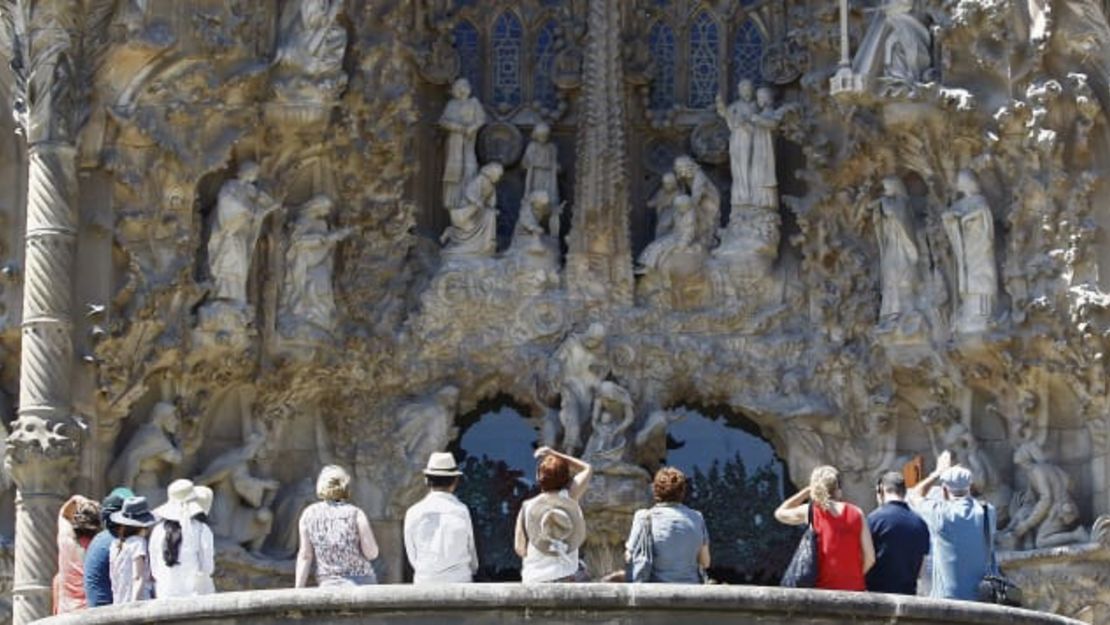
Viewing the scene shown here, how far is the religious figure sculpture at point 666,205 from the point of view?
82.1 ft

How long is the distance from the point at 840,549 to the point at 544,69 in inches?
362

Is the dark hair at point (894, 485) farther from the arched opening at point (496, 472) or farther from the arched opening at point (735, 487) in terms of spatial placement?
the arched opening at point (496, 472)

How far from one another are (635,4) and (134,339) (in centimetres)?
505

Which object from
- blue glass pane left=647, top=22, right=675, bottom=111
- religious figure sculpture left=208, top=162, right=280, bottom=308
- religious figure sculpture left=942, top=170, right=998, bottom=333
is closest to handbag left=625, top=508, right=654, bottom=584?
religious figure sculpture left=942, top=170, right=998, bottom=333

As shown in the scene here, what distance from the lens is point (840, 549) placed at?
17.2 meters

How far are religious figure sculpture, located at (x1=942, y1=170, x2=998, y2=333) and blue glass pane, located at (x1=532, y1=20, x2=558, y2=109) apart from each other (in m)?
3.60

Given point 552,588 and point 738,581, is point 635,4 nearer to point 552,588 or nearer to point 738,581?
point 738,581

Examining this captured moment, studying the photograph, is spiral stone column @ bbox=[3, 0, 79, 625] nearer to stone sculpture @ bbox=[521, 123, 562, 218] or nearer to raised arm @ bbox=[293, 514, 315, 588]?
stone sculpture @ bbox=[521, 123, 562, 218]

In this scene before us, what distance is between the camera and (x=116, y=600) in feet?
57.7

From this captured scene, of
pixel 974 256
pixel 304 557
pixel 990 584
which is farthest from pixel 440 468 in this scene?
pixel 974 256

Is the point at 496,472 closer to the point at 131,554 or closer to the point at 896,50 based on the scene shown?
the point at 896,50

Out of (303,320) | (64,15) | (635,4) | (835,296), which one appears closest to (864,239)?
(835,296)

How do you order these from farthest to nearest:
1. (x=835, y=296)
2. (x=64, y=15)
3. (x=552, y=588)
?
(x=835, y=296) → (x=64, y=15) → (x=552, y=588)

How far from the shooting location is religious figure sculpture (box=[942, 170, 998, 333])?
23.9 metres
